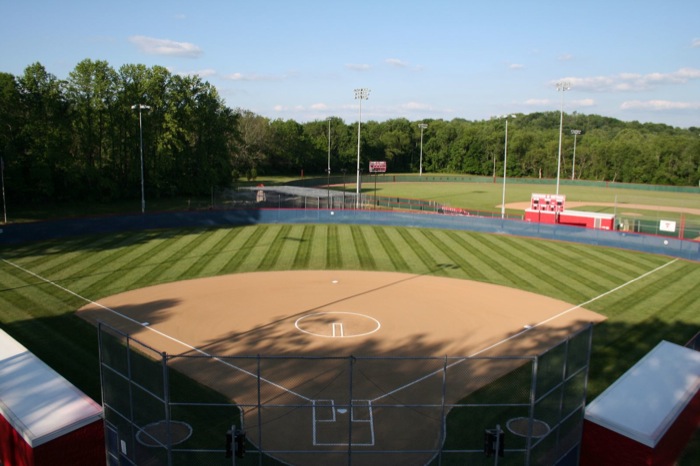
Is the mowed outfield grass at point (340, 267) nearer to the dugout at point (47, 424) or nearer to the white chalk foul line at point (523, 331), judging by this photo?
the white chalk foul line at point (523, 331)

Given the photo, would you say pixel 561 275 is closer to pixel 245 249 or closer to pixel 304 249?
pixel 304 249

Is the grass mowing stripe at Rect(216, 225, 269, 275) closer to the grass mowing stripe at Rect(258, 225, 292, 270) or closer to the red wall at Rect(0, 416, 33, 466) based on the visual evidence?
the grass mowing stripe at Rect(258, 225, 292, 270)

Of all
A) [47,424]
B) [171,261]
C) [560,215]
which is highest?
[560,215]

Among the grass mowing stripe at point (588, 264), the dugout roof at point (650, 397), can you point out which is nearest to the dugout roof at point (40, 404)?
the dugout roof at point (650, 397)

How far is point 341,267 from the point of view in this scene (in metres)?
33.4

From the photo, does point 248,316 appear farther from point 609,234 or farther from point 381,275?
point 609,234

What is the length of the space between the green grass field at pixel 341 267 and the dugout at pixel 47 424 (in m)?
3.86

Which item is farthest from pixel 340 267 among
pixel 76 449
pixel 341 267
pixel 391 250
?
pixel 76 449

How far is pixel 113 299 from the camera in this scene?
2595cm

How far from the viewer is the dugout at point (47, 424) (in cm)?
1102

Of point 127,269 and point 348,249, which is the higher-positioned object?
point 348,249

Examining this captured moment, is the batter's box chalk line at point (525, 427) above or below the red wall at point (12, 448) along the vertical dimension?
below

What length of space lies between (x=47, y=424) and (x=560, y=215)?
4427 cm

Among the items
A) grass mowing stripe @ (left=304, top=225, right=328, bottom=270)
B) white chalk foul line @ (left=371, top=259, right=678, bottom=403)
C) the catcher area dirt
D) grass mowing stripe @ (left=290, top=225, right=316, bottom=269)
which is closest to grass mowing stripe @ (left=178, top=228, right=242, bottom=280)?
the catcher area dirt
